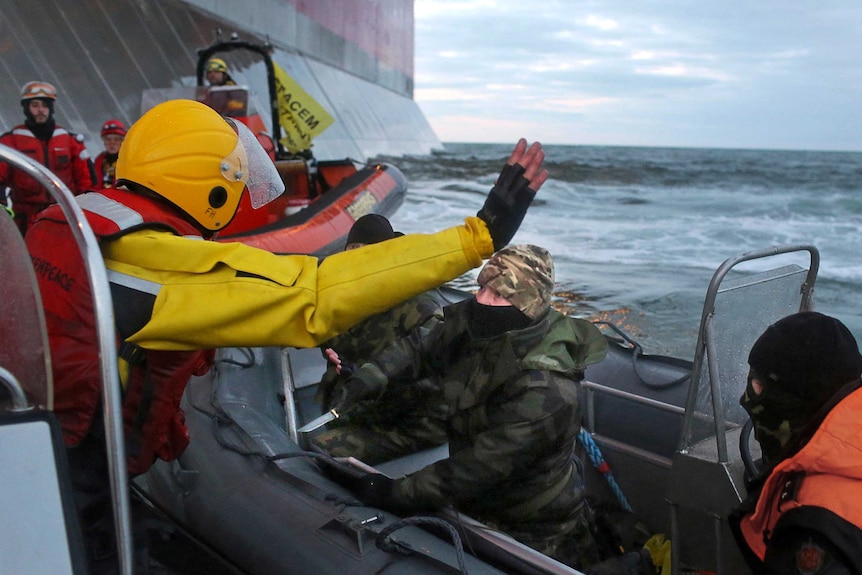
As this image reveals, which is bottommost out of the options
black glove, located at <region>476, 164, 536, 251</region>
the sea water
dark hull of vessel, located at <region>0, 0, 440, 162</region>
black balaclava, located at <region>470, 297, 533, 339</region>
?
the sea water

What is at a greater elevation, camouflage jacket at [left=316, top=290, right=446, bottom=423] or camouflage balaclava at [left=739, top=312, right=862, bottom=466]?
camouflage balaclava at [left=739, top=312, right=862, bottom=466]

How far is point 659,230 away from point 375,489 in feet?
53.3

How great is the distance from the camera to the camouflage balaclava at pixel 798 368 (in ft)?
4.94

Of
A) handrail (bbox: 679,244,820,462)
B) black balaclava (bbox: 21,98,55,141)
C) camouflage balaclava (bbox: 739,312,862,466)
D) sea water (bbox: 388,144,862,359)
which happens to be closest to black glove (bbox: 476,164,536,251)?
camouflage balaclava (bbox: 739,312,862,466)

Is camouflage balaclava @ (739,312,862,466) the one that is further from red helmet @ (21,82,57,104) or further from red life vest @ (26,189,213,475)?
red helmet @ (21,82,57,104)

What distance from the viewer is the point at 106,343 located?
123cm

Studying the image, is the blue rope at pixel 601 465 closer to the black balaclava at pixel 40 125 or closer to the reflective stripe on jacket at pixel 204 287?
the reflective stripe on jacket at pixel 204 287

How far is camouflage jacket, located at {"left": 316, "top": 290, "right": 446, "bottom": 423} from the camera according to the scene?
2791mm

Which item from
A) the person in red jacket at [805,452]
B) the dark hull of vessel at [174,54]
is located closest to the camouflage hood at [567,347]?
the person in red jacket at [805,452]

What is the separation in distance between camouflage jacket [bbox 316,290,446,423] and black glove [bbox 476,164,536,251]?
4.39 ft

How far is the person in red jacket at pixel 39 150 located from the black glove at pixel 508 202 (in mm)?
5149

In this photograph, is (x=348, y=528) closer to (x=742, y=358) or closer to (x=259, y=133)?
(x=742, y=358)

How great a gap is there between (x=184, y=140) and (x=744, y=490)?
5.33ft

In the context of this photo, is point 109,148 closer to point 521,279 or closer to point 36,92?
point 36,92
